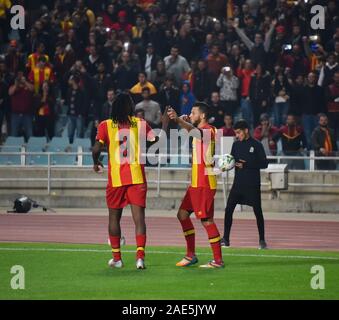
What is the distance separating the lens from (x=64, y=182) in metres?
29.2

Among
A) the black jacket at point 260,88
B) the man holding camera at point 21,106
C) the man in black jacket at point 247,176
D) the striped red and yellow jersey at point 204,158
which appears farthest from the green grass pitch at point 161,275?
the man holding camera at point 21,106

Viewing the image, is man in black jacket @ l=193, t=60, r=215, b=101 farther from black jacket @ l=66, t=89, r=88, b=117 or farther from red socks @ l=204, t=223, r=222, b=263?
red socks @ l=204, t=223, r=222, b=263

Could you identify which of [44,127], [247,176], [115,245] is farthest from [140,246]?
[44,127]

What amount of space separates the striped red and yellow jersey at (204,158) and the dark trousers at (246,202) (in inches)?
128

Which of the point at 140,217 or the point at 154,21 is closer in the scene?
the point at 140,217

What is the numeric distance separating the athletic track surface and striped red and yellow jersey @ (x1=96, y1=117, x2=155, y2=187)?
4.24 meters

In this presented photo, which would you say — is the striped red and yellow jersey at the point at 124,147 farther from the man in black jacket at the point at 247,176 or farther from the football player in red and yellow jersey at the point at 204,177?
the man in black jacket at the point at 247,176

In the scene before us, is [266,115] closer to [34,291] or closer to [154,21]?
[154,21]

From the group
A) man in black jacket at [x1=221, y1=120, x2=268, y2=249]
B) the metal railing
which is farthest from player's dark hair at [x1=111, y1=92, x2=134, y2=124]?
the metal railing

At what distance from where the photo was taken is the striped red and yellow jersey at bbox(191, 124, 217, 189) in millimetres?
16484

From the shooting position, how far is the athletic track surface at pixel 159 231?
2105 cm
